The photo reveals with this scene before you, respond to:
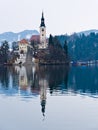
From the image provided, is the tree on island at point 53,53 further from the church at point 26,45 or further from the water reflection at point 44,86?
the water reflection at point 44,86

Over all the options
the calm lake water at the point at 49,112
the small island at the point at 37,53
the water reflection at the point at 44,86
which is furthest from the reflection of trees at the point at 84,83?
the small island at the point at 37,53

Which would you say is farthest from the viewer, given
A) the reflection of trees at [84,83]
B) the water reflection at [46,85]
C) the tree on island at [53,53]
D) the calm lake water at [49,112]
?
the tree on island at [53,53]

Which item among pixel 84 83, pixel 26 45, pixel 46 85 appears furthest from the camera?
pixel 26 45

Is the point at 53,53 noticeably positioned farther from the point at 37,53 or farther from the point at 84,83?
the point at 84,83

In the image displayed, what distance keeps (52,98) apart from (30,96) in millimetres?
2297

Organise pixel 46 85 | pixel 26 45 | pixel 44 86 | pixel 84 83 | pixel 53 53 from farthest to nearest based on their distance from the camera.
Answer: pixel 26 45 < pixel 53 53 < pixel 84 83 < pixel 46 85 < pixel 44 86

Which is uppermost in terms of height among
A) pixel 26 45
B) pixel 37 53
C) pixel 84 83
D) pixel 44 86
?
pixel 26 45

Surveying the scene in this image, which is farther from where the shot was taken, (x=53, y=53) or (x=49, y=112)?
(x=53, y=53)

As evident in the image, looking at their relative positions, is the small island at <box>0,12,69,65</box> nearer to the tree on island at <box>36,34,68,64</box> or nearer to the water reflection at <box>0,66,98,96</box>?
the tree on island at <box>36,34,68,64</box>

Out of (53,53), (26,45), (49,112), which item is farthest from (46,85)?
(26,45)

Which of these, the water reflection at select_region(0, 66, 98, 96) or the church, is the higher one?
the church

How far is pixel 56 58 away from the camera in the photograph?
137875mm

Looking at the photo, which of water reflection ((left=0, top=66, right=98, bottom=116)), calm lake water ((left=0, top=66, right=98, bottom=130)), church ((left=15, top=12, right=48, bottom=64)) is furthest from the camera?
church ((left=15, top=12, right=48, bottom=64))

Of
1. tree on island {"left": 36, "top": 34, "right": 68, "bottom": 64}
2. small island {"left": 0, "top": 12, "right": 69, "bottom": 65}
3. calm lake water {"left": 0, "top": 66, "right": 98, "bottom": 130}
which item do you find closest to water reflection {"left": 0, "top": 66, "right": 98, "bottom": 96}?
calm lake water {"left": 0, "top": 66, "right": 98, "bottom": 130}
